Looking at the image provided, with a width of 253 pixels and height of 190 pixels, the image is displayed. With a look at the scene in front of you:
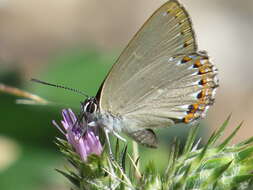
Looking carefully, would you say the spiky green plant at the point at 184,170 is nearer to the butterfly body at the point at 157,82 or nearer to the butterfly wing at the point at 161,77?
the butterfly body at the point at 157,82

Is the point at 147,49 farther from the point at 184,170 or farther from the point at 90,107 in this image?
the point at 184,170

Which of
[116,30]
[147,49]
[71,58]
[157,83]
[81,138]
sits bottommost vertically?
[81,138]

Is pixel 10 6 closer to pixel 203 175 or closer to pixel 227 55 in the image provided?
pixel 227 55

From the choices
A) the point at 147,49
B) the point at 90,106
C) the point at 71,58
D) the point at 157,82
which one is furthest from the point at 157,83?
the point at 71,58

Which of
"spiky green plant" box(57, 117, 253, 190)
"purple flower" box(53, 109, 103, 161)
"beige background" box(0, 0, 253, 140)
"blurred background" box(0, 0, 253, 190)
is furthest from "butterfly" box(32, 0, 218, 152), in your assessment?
"beige background" box(0, 0, 253, 140)

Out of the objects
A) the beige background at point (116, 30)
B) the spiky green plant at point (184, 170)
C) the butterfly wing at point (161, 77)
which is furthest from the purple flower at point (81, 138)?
the beige background at point (116, 30)

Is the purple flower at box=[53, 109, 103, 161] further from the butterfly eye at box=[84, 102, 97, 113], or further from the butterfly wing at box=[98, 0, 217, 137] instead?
the butterfly wing at box=[98, 0, 217, 137]
